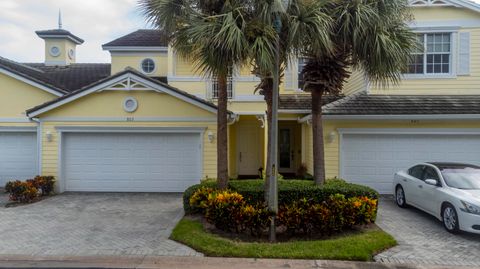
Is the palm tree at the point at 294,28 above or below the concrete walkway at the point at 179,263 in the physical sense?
above

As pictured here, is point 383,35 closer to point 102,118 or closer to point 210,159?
point 210,159

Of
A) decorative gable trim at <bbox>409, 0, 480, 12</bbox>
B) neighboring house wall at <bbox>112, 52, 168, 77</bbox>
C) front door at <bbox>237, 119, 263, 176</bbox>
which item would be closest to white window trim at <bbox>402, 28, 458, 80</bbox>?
decorative gable trim at <bbox>409, 0, 480, 12</bbox>

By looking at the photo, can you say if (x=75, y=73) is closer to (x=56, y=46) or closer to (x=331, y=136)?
(x=56, y=46)

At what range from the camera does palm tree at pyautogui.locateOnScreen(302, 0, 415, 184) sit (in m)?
8.50

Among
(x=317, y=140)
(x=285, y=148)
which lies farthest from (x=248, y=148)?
(x=317, y=140)

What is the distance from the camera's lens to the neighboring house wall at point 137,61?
690 inches

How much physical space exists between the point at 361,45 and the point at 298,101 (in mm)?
5917

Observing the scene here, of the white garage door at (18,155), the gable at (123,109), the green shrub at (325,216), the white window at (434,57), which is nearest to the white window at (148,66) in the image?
the gable at (123,109)

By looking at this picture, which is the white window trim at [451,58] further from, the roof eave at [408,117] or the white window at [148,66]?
the white window at [148,66]

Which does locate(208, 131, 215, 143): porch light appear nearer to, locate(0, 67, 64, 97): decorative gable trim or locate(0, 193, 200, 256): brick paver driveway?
locate(0, 193, 200, 256): brick paver driveway

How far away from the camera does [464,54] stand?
13.6 metres

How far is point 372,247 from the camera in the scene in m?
7.02

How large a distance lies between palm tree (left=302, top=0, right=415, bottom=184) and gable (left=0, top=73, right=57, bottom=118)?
10617 millimetres

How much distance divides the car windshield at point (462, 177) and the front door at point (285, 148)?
8.27 meters
